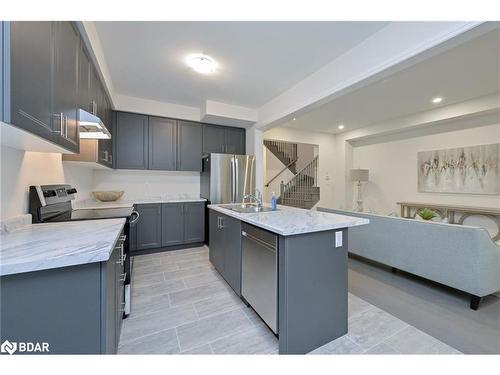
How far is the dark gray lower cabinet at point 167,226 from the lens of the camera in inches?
139

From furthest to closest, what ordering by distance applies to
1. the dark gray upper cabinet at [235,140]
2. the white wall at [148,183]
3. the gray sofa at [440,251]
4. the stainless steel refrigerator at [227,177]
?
the dark gray upper cabinet at [235,140] → the stainless steel refrigerator at [227,177] → the white wall at [148,183] → the gray sofa at [440,251]

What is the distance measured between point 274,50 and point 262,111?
166cm

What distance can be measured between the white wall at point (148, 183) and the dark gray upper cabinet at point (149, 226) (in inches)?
24.8

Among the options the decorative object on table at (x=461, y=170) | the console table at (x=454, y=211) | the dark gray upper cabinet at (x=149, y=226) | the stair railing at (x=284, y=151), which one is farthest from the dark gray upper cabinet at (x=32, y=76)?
the stair railing at (x=284, y=151)

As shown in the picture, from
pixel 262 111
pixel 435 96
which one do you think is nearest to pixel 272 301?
pixel 262 111

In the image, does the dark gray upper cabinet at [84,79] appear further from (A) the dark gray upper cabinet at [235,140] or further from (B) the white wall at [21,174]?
(A) the dark gray upper cabinet at [235,140]

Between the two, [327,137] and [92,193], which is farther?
[327,137]

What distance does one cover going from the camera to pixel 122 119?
12.0 ft

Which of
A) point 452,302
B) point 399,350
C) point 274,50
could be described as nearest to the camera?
point 399,350

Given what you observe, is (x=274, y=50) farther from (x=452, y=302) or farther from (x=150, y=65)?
(x=452, y=302)

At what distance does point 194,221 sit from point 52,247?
2995 mm

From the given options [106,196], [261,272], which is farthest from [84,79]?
[261,272]

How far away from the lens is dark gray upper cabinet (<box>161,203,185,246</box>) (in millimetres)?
3717

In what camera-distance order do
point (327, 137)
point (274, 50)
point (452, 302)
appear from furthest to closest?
point (327, 137)
point (274, 50)
point (452, 302)
